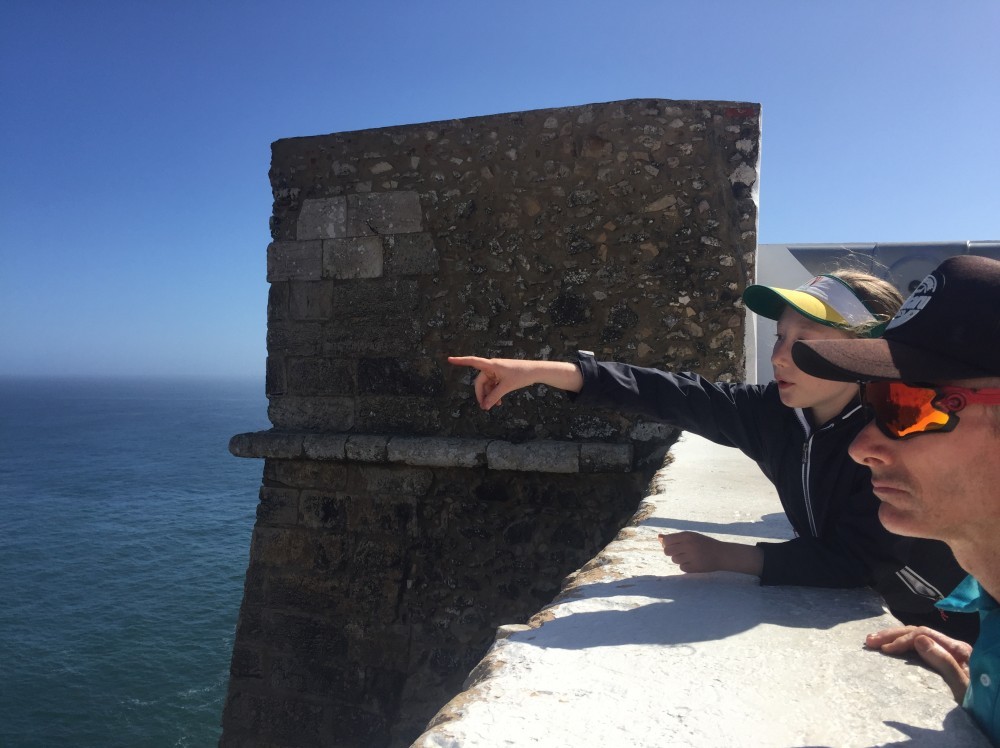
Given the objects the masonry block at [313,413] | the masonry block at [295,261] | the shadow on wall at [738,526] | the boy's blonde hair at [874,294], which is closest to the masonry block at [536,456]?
the masonry block at [313,413]

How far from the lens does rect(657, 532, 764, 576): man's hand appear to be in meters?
1.73

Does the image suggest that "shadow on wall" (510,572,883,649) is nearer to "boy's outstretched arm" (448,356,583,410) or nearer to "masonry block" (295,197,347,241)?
"boy's outstretched arm" (448,356,583,410)

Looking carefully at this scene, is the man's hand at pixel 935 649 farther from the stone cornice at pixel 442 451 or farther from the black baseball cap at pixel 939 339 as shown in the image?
the stone cornice at pixel 442 451

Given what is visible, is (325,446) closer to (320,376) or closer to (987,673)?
(320,376)

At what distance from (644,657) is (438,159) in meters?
3.59

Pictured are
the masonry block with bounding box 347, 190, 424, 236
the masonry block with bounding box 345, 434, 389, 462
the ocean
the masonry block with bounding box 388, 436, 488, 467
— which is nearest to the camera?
the masonry block with bounding box 388, 436, 488, 467

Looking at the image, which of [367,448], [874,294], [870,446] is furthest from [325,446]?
[870,446]

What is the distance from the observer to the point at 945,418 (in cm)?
92

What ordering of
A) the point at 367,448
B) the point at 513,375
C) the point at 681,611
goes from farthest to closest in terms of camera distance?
the point at 367,448 < the point at 513,375 < the point at 681,611

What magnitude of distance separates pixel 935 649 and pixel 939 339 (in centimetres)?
66

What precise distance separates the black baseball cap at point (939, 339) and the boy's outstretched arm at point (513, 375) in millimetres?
980

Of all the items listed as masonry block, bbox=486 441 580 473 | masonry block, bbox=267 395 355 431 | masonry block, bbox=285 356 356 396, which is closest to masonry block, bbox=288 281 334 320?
masonry block, bbox=285 356 356 396

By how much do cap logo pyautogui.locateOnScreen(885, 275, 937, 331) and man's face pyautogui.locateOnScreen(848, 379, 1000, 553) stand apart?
0.11m

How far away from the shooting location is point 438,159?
441 cm
